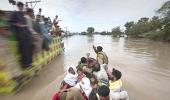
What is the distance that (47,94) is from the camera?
7684 mm

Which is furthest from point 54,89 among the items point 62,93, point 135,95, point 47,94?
point 62,93

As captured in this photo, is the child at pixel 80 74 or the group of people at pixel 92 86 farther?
the child at pixel 80 74

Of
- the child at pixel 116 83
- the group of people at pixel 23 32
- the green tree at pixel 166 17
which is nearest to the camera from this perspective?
the group of people at pixel 23 32

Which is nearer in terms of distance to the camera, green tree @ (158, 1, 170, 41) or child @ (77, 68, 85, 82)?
child @ (77, 68, 85, 82)

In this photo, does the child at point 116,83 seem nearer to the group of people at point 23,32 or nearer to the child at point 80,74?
the child at point 80,74

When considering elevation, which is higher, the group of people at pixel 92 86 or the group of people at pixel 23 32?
the group of people at pixel 23 32

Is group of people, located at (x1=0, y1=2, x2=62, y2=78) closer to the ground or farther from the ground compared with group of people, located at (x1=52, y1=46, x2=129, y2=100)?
farther from the ground

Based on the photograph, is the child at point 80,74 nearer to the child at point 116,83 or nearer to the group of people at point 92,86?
the group of people at point 92,86

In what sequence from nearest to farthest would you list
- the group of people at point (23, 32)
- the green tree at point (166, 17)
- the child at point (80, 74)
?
the group of people at point (23, 32) < the child at point (80, 74) < the green tree at point (166, 17)

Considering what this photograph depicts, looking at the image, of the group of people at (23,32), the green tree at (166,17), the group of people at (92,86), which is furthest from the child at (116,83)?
the green tree at (166,17)

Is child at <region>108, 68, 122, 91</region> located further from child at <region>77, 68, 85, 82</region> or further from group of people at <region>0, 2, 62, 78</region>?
group of people at <region>0, 2, 62, 78</region>

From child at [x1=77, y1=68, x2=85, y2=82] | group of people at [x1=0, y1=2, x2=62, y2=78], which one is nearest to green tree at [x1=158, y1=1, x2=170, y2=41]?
child at [x1=77, y1=68, x2=85, y2=82]

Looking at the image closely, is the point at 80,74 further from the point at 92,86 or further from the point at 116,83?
the point at 116,83

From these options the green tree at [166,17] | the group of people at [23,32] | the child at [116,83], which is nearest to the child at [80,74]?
the child at [116,83]
